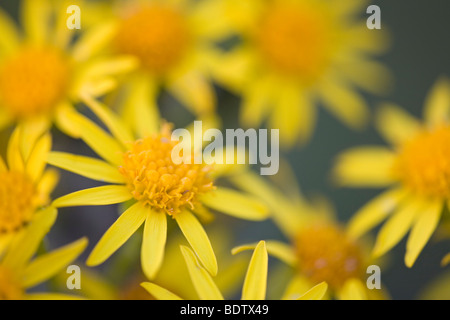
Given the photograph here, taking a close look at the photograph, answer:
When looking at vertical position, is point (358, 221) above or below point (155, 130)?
below

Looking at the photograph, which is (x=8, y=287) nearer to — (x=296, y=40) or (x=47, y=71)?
(x=47, y=71)

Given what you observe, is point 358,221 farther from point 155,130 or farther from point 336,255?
point 155,130

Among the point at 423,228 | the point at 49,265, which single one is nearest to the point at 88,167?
the point at 49,265

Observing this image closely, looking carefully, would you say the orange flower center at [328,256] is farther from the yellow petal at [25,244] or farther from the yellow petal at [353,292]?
the yellow petal at [25,244]

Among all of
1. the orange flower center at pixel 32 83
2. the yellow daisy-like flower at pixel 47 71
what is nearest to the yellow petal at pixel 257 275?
the yellow daisy-like flower at pixel 47 71

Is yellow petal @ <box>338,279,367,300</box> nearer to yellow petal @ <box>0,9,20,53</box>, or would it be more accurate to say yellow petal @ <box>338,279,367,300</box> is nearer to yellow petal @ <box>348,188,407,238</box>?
yellow petal @ <box>348,188,407,238</box>
